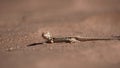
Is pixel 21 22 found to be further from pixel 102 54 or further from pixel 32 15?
pixel 102 54

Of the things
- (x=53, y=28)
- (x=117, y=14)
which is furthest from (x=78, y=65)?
(x=117, y=14)

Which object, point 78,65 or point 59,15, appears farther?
point 59,15

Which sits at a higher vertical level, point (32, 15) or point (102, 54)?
point (32, 15)

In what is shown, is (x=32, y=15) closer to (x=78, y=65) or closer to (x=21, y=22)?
(x=21, y=22)

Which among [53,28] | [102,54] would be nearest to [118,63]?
[102,54]

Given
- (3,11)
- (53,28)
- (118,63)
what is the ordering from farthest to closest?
(3,11) < (53,28) < (118,63)

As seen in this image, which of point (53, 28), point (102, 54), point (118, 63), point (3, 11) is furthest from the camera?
point (3, 11)
